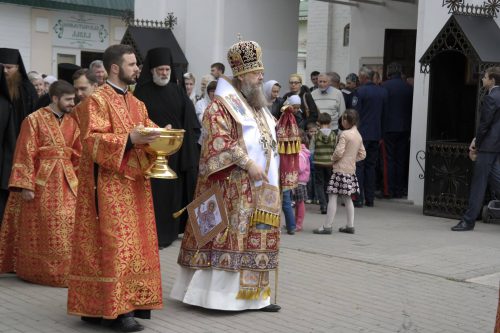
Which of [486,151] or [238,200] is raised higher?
[486,151]

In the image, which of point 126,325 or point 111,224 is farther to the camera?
point 126,325

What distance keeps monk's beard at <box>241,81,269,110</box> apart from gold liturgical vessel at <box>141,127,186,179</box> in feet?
3.33

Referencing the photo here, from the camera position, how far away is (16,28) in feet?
71.5

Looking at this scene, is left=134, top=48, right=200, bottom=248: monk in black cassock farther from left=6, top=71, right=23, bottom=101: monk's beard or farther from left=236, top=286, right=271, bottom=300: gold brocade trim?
left=236, top=286, right=271, bottom=300: gold brocade trim

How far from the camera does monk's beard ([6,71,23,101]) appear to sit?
8.11 metres

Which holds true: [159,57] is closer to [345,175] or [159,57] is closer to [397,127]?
[345,175]

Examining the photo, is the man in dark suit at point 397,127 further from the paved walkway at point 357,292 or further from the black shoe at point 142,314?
the black shoe at point 142,314

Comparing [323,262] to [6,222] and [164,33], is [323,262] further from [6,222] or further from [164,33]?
[164,33]

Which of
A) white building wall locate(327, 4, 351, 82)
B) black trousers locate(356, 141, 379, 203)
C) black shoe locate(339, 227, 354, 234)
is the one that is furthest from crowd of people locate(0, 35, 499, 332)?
white building wall locate(327, 4, 351, 82)

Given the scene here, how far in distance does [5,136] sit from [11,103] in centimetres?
32

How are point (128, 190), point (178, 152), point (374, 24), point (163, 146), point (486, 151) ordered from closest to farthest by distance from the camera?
1. point (163, 146)
2. point (128, 190)
3. point (178, 152)
4. point (486, 151)
5. point (374, 24)

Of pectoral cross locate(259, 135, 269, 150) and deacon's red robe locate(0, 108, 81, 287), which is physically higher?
pectoral cross locate(259, 135, 269, 150)

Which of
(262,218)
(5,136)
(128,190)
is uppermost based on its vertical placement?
(5,136)

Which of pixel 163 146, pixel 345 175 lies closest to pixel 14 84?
pixel 163 146
